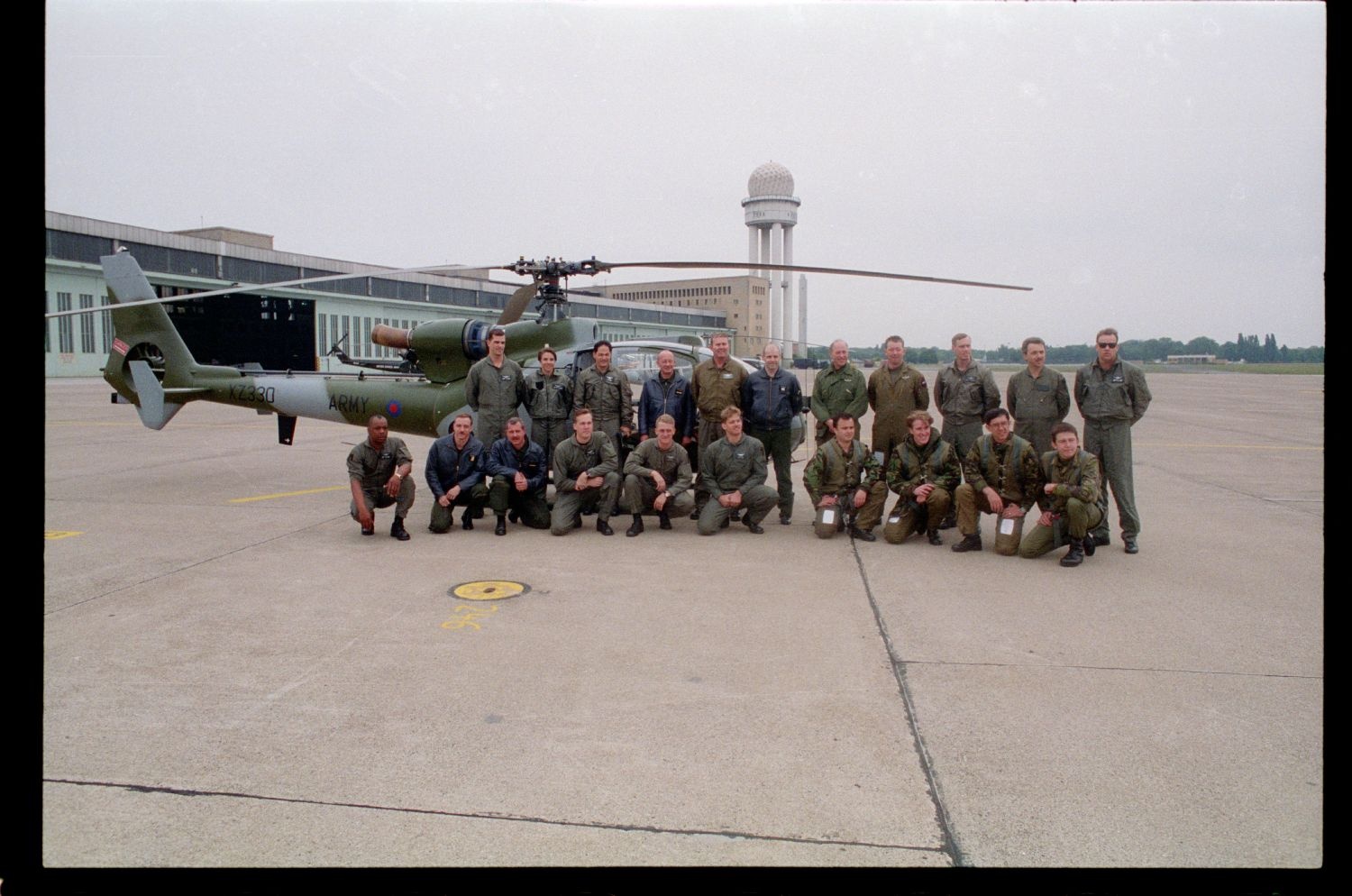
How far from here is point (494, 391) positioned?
7770 millimetres

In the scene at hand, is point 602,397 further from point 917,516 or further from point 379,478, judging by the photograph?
point 917,516

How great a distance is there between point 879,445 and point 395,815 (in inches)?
235

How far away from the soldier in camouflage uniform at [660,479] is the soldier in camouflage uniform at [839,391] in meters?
1.28

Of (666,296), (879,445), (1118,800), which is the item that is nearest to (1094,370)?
(879,445)

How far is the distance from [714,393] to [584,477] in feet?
4.70

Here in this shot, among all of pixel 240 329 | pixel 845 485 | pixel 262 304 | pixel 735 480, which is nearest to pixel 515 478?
pixel 735 480

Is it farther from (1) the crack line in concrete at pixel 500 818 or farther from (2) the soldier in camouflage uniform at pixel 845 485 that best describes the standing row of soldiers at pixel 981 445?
(1) the crack line in concrete at pixel 500 818

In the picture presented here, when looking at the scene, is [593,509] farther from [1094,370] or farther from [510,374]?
[1094,370]

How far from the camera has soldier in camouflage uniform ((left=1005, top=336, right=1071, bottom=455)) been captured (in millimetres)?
6844

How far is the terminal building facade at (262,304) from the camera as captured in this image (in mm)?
22859

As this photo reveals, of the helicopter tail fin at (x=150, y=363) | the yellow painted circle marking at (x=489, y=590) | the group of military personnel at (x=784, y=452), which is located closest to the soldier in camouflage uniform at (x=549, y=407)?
the group of military personnel at (x=784, y=452)

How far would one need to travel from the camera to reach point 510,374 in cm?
781

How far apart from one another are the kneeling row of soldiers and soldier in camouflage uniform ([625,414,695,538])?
0.01 metres

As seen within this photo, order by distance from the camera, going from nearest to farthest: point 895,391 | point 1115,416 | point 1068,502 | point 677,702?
point 677,702, point 1068,502, point 1115,416, point 895,391
